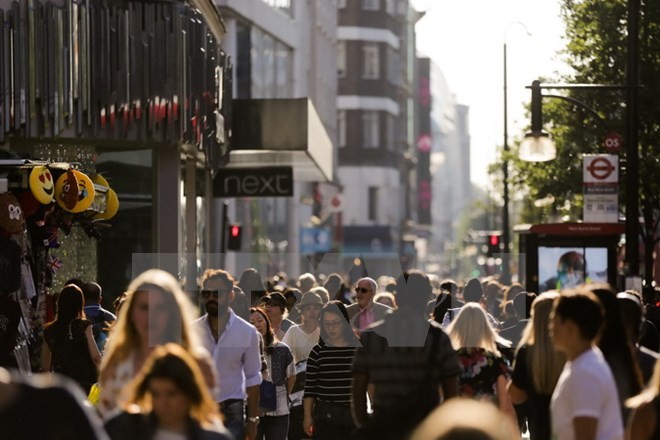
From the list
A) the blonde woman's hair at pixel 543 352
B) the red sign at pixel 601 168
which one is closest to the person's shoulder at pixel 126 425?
the blonde woman's hair at pixel 543 352

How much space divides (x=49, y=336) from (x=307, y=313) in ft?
10.3

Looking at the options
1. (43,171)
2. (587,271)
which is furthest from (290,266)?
(43,171)

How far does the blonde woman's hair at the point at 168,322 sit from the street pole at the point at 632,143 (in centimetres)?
1598

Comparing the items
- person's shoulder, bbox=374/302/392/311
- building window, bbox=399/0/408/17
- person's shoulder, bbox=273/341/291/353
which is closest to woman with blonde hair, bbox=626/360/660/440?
person's shoulder, bbox=273/341/291/353

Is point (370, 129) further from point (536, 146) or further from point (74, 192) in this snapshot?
point (74, 192)

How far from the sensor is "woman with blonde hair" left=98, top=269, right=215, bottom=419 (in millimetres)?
7984

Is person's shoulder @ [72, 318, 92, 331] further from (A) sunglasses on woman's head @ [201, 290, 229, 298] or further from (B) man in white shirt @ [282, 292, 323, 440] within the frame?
(B) man in white shirt @ [282, 292, 323, 440]

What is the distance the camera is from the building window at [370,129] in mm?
100812

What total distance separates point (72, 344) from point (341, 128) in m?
87.4

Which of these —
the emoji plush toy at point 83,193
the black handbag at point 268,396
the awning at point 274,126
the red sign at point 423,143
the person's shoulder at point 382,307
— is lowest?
the black handbag at point 268,396

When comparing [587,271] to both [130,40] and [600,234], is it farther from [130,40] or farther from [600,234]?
[130,40]

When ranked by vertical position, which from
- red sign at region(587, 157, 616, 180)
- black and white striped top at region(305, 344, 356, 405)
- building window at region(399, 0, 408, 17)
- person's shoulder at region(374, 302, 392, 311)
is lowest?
black and white striped top at region(305, 344, 356, 405)

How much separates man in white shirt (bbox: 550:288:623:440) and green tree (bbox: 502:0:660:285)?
21777 mm

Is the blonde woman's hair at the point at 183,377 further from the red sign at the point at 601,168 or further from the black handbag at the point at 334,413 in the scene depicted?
the red sign at the point at 601,168
